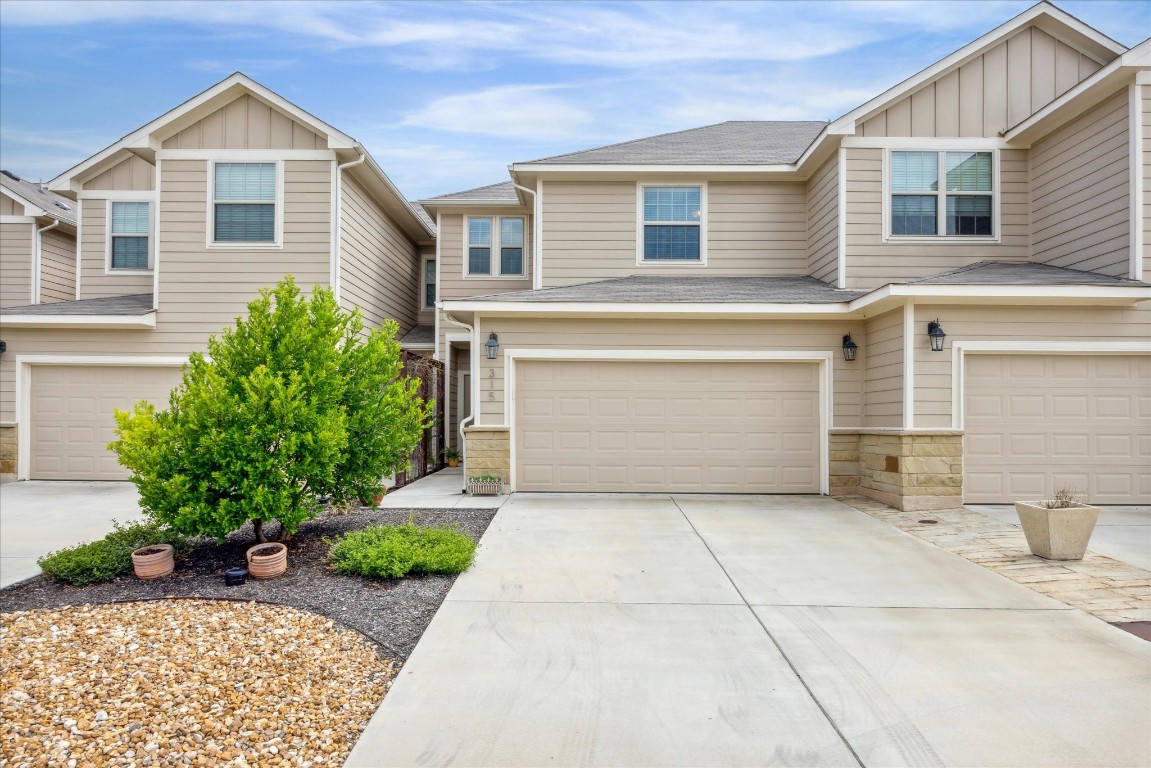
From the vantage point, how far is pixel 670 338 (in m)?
9.21

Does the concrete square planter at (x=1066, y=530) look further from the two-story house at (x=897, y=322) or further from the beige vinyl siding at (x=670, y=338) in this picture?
the beige vinyl siding at (x=670, y=338)

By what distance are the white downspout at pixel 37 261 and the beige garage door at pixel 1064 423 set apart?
16.3 m

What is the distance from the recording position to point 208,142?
1020cm

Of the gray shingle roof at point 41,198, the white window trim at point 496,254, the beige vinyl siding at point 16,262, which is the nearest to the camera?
the beige vinyl siding at point 16,262

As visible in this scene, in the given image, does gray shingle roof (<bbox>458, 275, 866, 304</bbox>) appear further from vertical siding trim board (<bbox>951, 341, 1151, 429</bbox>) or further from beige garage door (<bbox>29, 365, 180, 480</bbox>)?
beige garage door (<bbox>29, 365, 180, 480</bbox>)

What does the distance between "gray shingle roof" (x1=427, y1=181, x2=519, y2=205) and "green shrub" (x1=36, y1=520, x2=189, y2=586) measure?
8.78m

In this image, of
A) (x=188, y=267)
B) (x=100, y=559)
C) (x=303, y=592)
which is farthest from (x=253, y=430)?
(x=188, y=267)

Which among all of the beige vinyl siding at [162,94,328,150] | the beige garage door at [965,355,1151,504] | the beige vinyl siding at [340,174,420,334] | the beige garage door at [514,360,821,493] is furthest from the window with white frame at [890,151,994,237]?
the beige vinyl siding at [162,94,328,150]

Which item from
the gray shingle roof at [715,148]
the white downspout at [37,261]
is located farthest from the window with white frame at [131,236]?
the gray shingle roof at [715,148]

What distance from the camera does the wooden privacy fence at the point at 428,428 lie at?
10625 millimetres

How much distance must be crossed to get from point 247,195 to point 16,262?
5.97 meters

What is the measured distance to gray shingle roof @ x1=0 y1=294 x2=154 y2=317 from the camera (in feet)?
33.4

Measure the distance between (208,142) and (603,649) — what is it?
1051cm

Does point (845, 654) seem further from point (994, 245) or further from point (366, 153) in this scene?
point (366, 153)
